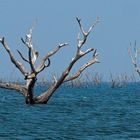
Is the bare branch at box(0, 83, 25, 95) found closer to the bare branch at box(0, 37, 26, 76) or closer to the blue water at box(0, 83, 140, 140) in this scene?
the bare branch at box(0, 37, 26, 76)

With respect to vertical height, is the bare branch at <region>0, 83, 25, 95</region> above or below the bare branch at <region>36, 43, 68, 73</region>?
below

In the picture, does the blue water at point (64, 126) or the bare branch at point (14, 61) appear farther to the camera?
the bare branch at point (14, 61)

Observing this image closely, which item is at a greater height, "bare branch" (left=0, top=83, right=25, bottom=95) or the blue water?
the blue water

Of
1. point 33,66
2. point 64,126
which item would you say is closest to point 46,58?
point 33,66

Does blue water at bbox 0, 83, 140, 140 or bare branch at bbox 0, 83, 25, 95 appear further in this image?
bare branch at bbox 0, 83, 25, 95

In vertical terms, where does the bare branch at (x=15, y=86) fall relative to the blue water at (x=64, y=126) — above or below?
below

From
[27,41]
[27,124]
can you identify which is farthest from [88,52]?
[27,124]

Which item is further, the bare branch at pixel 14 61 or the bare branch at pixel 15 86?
the bare branch at pixel 15 86

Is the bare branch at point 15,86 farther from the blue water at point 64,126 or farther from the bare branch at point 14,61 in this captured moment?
the blue water at point 64,126

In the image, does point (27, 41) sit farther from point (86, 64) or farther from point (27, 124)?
point (27, 124)

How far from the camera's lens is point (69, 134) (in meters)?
21.1

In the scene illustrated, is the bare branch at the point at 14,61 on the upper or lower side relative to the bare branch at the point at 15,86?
upper

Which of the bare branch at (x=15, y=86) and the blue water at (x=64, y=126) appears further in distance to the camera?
the bare branch at (x=15, y=86)

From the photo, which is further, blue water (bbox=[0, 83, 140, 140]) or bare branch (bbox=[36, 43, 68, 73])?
bare branch (bbox=[36, 43, 68, 73])
